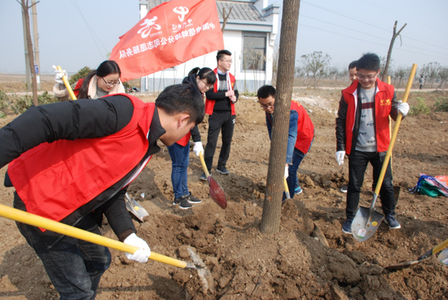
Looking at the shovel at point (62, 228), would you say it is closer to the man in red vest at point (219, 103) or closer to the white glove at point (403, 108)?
the white glove at point (403, 108)

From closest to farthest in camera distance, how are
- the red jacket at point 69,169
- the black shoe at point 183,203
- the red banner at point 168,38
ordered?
the red jacket at point 69,169 → the black shoe at point 183,203 → the red banner at point 168,38

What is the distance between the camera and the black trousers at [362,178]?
3.26 metres

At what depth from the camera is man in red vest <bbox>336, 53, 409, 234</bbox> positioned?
306 centimetres

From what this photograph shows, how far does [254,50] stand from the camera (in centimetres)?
1503

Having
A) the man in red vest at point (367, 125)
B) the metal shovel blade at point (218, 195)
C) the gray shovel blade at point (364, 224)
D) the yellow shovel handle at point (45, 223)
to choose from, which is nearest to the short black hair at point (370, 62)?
the man in red vest at point (367, 125)

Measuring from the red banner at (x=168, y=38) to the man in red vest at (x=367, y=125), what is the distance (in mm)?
2572

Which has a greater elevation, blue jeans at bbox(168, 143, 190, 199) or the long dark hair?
the long dark hair

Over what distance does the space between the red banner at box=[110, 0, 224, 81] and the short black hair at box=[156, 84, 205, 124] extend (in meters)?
2.84

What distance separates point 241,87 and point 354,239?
12.8m

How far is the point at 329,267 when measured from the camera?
2.34 m

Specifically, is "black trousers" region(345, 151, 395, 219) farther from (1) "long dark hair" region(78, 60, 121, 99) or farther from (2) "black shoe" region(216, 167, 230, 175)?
(1) "long dark hair" region(78, 60, 121, 99)

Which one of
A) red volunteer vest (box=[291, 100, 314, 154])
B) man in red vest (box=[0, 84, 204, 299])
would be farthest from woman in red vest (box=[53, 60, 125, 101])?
red volunteer vest (box=[291, 100, 314, 154])

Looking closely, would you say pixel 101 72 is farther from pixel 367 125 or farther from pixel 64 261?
pixel 367 125

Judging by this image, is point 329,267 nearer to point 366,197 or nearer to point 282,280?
point 282,280
